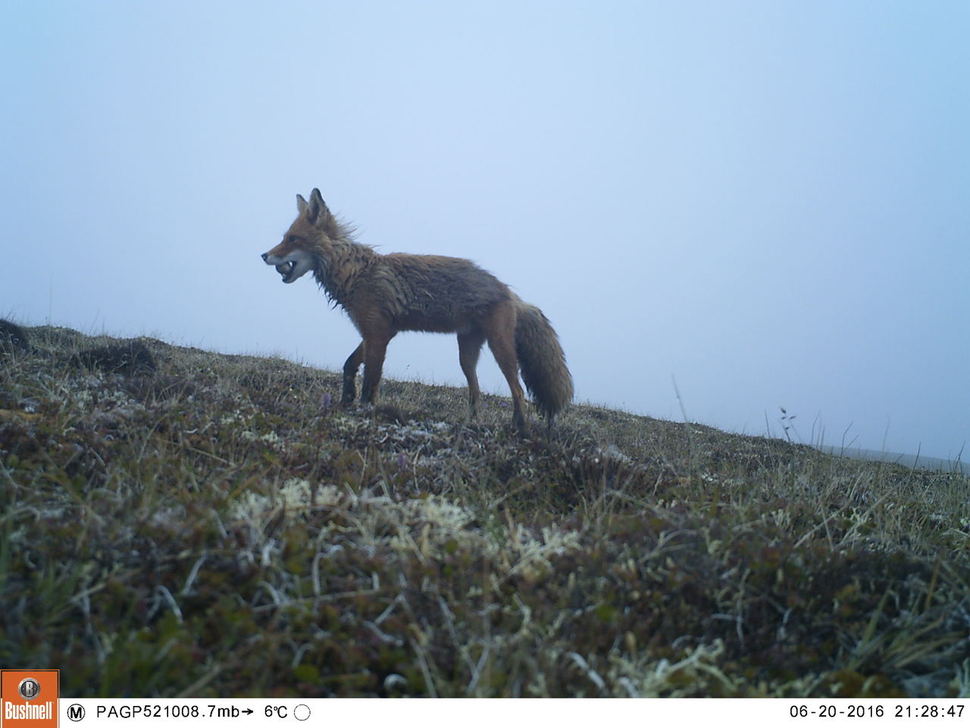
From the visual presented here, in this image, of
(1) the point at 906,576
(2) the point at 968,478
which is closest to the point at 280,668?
(1) the point at 906,576

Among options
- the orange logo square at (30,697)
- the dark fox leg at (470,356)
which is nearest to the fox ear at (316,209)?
the dark fox leg at (470,356)

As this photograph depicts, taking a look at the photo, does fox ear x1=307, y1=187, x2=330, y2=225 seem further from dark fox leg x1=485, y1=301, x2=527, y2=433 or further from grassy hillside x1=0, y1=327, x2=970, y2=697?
grassy hillside x1=0, y1=327, x2=970, y2=697

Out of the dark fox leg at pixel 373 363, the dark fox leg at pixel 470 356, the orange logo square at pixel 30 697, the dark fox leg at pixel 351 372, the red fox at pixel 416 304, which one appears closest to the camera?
the orange logo square at pixel 30 697

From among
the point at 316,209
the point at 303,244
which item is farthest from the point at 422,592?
the point at 316,209

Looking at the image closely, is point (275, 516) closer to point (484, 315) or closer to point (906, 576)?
point (906, 576)

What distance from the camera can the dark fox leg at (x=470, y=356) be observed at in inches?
332

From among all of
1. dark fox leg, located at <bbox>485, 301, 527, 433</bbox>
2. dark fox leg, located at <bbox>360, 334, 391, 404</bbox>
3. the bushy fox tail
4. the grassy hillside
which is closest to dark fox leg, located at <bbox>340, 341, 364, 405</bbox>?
dark fox leg, located at <bbox>360, 334, 391, 404</bbox>

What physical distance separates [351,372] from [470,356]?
65.2 inches

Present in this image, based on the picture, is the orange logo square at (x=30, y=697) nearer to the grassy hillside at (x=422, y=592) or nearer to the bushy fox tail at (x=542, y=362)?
the grassy hillside at (x=422, y=592)

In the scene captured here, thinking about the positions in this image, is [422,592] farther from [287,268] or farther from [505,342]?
[287,268]

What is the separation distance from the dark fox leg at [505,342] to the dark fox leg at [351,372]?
155 cm

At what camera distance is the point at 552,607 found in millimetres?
2256

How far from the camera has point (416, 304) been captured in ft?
25.6
